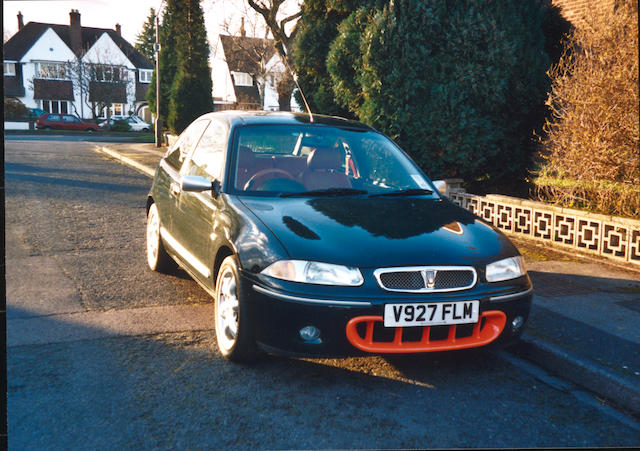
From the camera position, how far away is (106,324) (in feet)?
16.0

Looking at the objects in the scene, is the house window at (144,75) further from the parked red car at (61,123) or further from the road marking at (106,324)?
the road marking at (106,324)

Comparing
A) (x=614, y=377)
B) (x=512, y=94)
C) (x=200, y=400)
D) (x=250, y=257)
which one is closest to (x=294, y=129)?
A: (x=250, y=257)

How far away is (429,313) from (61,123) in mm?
49003

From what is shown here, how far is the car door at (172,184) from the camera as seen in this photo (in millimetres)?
5629

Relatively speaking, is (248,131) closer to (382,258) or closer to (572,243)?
(382,258)

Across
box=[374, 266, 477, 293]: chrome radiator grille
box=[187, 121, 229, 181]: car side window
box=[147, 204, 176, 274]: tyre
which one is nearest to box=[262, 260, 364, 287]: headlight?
box=[374, 266, 477, 293]: chrome radiator grille

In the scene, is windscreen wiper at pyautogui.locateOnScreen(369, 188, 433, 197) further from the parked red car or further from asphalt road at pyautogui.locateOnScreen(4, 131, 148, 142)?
the parked red car

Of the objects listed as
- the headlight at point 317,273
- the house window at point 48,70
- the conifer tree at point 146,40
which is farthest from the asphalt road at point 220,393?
the conifer tree at point 146,40

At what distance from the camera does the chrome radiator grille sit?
11.9 ft

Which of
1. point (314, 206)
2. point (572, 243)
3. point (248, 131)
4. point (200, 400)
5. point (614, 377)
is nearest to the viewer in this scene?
point (200, 400)

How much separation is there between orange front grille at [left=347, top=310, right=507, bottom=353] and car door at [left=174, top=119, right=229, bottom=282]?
1395 mm

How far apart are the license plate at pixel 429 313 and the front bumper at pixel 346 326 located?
0.03m

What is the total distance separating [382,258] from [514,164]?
7.42 metres

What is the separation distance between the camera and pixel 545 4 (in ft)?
40.7
